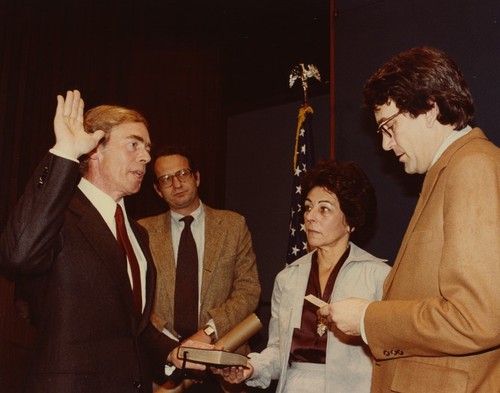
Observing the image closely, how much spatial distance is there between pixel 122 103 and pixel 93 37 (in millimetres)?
664

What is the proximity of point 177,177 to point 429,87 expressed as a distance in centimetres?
A: 256

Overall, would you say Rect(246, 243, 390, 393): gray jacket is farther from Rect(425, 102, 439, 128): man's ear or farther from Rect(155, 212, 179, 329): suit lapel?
Rect(425, 102, 439, 128): man's ear

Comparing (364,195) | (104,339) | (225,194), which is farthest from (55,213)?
(225,194)

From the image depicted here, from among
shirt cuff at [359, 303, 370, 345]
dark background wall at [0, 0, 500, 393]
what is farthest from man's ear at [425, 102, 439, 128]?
dark background wall at [0, 0, 500, 393]

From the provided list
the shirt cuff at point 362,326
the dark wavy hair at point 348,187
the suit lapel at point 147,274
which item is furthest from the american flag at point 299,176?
the shirt cuff at point 362,326

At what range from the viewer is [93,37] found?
17.4ft

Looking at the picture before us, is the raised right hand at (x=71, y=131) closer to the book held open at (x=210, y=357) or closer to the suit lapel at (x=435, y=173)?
the book held open at (x=210, y=357)

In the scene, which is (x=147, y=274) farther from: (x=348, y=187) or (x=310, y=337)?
(x=348, y=187)

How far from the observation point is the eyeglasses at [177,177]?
4.02 meters

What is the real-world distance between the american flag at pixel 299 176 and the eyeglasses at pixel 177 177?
2.60 feet

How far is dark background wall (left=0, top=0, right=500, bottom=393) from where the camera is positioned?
345 cm

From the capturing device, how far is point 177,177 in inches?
158

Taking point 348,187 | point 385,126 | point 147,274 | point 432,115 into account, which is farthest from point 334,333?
point 432,115

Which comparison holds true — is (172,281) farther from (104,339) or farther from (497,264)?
(497,264)
